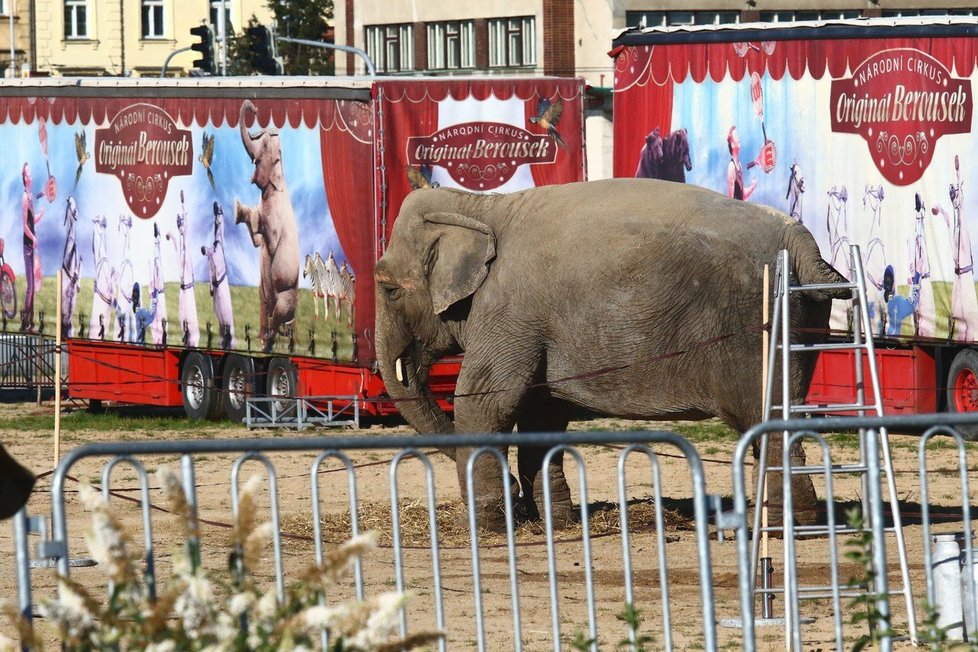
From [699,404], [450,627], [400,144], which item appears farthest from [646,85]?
[450,627]

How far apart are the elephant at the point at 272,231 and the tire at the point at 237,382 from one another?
1100 millimetres

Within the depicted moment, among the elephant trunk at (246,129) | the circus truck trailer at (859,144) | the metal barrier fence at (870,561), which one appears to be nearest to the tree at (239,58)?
the elephant trunk at (246,129)

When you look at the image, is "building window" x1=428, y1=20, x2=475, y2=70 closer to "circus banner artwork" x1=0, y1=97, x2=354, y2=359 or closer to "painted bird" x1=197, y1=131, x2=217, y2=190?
"circus banner artwork" x1=0, y1=97, x2=354, y2=359

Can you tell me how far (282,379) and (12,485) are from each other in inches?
651

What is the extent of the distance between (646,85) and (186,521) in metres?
14.9

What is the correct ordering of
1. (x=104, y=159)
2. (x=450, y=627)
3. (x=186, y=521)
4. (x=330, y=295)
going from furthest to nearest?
(x=104, y=159)
(x=330, y=295)
(x=450, y=627)
(x=186, y=521)

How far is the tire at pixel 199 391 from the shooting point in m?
24.0

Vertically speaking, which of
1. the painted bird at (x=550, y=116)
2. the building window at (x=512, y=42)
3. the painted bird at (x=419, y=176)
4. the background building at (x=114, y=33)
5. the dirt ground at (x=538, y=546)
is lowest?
the dirt ground at (x=538, y=546)

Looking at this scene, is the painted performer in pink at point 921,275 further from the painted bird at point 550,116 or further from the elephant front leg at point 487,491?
the elephant front leg at point 487,491

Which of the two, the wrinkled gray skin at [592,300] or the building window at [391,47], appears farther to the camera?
the building window at [391,47]

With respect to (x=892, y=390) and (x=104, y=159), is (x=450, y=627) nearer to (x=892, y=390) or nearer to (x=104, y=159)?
(x=892, y=390)

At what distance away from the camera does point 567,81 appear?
19734 mm

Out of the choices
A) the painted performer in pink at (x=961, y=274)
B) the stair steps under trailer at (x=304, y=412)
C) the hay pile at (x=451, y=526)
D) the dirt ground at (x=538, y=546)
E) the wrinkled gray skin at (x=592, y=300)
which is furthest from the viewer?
the stair steps under trailer at (x=304, y=412)

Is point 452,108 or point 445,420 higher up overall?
point 452,108
